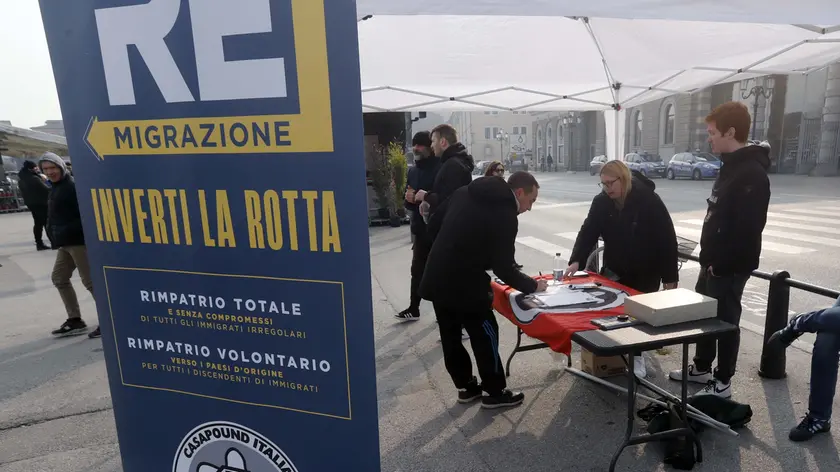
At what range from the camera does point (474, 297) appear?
3096 mm

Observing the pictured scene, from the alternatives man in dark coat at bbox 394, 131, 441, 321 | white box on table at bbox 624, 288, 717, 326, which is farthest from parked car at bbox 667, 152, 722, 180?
white box on table at bbox 624, 288, 717, 326

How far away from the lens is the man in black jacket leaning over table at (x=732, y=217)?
3068mm

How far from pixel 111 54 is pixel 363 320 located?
3.18 ft

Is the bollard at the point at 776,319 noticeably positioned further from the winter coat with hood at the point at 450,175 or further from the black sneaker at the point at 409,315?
the black sneaker at the point at 409,315

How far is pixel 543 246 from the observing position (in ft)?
30.6

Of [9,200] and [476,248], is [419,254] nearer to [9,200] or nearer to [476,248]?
[476,248]

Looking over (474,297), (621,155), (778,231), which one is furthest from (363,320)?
(778,231)

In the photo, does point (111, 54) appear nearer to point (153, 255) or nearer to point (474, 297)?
point (153, 255)

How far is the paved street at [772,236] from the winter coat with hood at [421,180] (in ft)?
10.6

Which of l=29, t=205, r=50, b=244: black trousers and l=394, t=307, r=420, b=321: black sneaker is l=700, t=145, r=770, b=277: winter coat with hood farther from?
l=29, t=205, r=50, b=244: black trousers

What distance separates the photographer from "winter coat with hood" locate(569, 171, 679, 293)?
3451 millimetres

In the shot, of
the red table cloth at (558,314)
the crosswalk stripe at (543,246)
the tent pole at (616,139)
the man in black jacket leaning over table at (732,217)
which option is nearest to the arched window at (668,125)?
the crosswalk stripe at (543,246)

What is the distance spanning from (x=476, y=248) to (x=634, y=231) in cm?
130

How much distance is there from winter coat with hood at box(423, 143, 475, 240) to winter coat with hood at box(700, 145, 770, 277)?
1.91 metres
